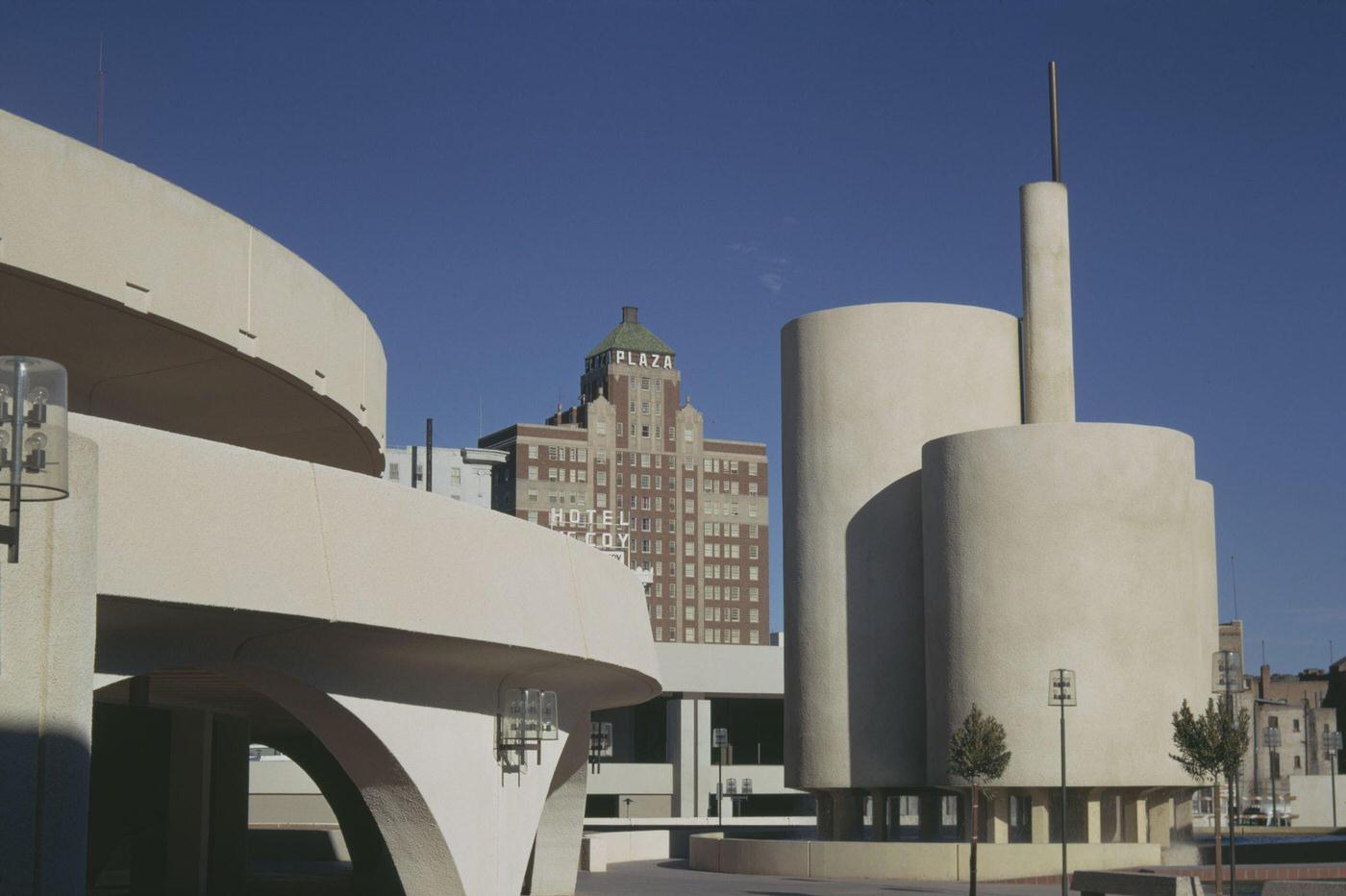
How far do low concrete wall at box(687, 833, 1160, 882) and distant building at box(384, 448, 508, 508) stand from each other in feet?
253

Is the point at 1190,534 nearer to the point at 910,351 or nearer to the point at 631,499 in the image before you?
the point at 910,351

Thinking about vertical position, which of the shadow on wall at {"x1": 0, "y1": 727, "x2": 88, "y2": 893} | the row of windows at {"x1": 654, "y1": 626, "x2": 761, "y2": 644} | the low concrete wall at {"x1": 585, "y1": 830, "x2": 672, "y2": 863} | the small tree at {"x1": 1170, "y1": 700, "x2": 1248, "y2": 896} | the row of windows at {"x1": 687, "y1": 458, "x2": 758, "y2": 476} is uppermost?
the row of windows at {"x1": 687, "y1": 458, "x2": 758, "y2": 476}

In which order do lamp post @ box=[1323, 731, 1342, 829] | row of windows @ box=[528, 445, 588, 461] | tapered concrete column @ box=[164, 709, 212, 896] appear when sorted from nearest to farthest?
1. tapered concrete column @ box=[164, 709, 212, 896]
2. lamp post @ box=[1323, 731, 1342, 829]
3. row of windows @ box=[528, 445, 588, 461]

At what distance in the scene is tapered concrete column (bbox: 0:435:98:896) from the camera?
10.2 meters

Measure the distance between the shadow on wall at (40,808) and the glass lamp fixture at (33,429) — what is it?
1.97 metres

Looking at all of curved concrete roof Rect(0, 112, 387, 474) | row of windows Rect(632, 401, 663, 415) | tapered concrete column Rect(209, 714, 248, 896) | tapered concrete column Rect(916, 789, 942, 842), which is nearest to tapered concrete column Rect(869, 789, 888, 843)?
tapered concrete column Rect(916, 789, 942, 842)

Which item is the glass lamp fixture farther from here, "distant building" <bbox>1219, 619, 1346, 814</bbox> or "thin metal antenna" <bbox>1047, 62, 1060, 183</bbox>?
"distant building" <bbox>1219, 619, 1346, 814</bbox>

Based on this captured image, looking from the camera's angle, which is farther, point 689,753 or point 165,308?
point 689,753

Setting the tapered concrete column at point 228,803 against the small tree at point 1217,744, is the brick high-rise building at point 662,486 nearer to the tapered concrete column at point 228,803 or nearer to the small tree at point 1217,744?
the small tree at point 1217,744

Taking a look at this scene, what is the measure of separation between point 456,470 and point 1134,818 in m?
90.0

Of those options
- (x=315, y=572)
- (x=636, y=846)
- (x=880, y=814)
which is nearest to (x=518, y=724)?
(x=315, y=572)

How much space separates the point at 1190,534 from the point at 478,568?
31936 millimetres

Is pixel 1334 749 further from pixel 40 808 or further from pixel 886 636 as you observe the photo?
pixel 40 808

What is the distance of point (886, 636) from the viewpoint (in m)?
49.1
